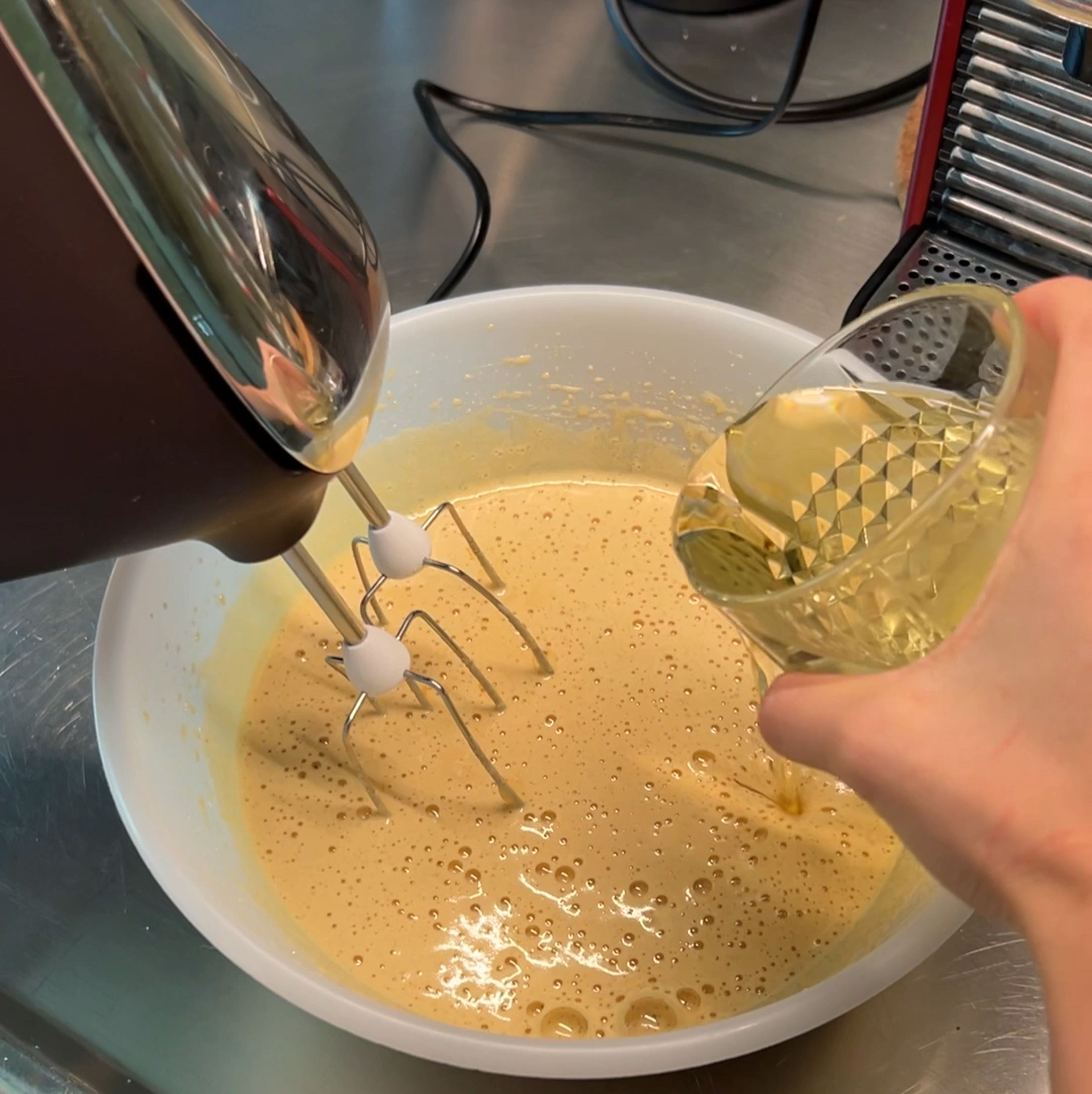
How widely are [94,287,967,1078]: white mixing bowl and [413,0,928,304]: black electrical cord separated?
226 millimetres

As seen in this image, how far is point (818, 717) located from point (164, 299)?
0.22 metres

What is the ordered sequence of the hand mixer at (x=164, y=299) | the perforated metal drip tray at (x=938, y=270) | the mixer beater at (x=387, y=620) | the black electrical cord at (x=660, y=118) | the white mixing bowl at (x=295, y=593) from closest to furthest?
the hand mixer at (x=164, y=299), the white mixing bowl at (x=295, y=593), the mixer beater at (x=387, y=620), the perforated metal drip tray at (x=938, y=270), the black electrical cord at (x=660, y=118)

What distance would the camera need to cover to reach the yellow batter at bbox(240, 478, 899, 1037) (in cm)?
55

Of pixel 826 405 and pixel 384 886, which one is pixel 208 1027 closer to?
pixel 384 886

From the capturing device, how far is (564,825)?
0.60m

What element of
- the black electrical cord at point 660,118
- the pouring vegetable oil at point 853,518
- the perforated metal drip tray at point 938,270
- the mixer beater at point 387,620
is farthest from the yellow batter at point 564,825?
the black electrical cord at point 660,118

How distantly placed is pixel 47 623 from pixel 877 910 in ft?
1.75

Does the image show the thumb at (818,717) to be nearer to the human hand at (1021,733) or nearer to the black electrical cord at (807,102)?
the human hand at (1021,733)

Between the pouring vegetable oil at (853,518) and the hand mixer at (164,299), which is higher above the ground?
the hand mixer at (164,299)

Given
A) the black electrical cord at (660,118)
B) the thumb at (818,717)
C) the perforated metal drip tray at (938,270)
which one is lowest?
the thumb at (818,717)

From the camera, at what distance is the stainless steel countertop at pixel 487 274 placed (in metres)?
0.50

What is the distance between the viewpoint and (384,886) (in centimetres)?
59

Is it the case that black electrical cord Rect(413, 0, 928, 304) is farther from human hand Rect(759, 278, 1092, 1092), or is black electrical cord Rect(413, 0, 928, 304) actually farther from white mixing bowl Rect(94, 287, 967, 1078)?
human hand Rect(759, 278, 1092, 1092)

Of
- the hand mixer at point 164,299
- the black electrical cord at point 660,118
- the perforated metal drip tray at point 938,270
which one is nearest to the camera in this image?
the hand mixer at point 164,299
